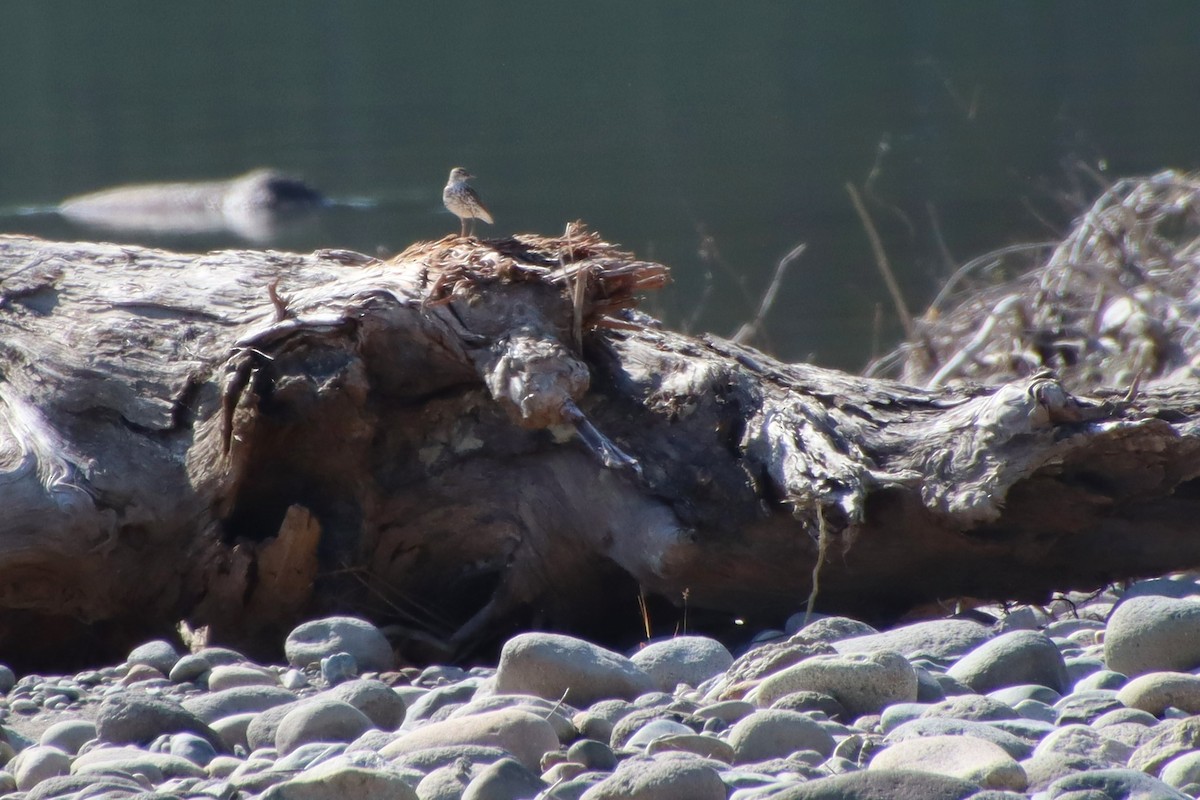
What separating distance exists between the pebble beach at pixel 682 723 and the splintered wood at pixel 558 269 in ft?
3.42

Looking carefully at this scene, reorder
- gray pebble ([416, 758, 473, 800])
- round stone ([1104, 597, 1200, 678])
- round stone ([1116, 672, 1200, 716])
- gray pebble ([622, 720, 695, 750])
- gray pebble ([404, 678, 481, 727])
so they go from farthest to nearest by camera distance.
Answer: gray pebble ([404, 678, 481, 727]) < round stone ([1104, 597, 1200, 678]) < round stone ([1116, 672, 1200, 716]) < gray pebble ([622, 720, 695, 750]) < gray pebble ([416, 758, 473, 800])

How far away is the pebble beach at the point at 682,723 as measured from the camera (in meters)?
2.43

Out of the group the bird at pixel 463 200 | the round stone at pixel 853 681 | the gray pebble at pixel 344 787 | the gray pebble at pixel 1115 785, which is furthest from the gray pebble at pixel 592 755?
the bird at pixel 463 200

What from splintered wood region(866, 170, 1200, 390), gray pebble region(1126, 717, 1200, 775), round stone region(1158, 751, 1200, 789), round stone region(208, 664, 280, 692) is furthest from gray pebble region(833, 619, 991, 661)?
splintered wood region(866, 170, 1200, 390)

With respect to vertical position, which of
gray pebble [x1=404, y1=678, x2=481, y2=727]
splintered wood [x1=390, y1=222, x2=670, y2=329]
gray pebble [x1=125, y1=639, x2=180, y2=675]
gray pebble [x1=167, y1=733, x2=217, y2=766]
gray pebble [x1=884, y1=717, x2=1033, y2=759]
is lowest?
gray pebble [x1=125, y1=639, x2=180, y2=675]

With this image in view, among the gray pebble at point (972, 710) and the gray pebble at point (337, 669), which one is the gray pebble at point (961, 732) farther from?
the gray pebble at point (337, 669)

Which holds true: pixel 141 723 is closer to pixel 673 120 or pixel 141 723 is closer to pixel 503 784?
pixel 503 784

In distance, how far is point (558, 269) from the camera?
4156 millimetres

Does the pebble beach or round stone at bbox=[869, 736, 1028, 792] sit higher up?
round stone at bbox=[869, 736, 1028, 792]

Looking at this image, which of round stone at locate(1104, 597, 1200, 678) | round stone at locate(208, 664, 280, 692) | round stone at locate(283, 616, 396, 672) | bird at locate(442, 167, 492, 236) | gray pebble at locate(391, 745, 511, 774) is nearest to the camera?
gray pebble at locate(391, 745, 511, 774)

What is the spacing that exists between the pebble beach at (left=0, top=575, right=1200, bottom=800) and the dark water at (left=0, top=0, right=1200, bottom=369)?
185 inches

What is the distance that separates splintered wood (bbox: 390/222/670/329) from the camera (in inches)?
161

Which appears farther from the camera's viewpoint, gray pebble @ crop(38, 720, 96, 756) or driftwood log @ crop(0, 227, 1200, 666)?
driftwood log @ crop(0, 227, 1200, 666)

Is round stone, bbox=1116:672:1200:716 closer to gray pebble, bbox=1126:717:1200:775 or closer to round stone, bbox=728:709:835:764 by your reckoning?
gray pebble, bbox=1126:717:1200:775
